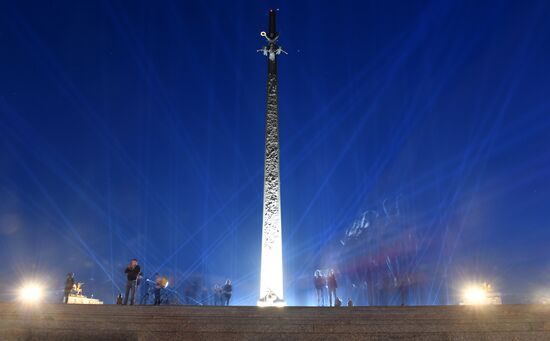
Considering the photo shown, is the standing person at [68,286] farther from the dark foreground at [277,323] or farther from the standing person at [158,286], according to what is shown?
the dark foreground at [277,323]

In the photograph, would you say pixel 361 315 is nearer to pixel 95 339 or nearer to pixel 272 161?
pixel 95 339

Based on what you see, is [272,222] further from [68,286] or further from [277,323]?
[277,323]

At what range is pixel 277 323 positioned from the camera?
6344 mm

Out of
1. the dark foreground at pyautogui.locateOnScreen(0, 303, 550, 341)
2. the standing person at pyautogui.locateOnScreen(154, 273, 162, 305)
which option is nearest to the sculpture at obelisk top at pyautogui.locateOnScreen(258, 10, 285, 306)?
the standing person at pyautogui.locateOnScreen(154, 273, 162, 305)

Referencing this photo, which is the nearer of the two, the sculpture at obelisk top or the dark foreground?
the dark foreground

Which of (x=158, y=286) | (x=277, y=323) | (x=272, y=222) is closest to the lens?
(x=277, y=323)

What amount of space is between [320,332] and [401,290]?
10.3 meters

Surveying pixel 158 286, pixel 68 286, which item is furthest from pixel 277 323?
pixel 68 286

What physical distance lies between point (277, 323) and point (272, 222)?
31.6 feet

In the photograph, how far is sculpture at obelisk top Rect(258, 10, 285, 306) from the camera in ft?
50.1

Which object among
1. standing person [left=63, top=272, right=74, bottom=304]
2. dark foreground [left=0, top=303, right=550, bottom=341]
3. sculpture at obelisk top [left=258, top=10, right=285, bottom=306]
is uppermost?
sculpture at obelisk top [left=258, top=10, right=285, bottom=306]

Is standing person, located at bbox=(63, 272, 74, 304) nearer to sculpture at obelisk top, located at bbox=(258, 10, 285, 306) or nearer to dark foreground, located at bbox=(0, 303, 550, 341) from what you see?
dark foreground, located at bbox=(0, 303, 550, 341)

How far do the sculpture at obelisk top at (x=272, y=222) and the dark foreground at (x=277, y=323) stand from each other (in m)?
8.24

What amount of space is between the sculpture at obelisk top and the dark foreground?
27.0 feet
